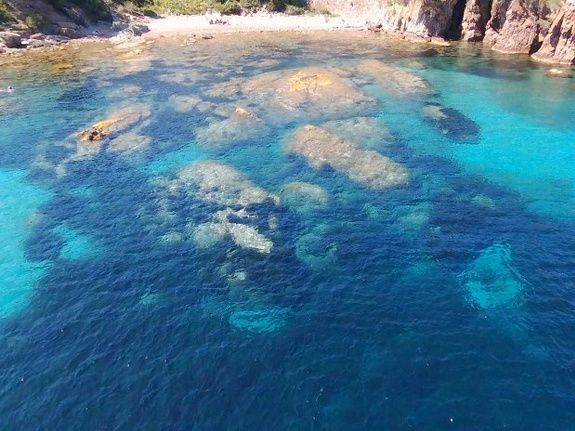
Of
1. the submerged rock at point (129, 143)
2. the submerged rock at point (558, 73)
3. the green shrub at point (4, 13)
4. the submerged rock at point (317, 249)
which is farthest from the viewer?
the green shrub at point (4, 13)

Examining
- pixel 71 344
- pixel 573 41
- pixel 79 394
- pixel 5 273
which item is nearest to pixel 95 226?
pixel 5 273

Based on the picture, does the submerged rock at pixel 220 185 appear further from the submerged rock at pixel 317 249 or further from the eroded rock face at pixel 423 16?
the eroded rock face at pixel 423 16

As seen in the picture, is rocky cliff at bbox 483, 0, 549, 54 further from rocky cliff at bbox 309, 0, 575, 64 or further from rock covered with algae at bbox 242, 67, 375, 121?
rock covered with algae at bbox 242, 67, 375, 121

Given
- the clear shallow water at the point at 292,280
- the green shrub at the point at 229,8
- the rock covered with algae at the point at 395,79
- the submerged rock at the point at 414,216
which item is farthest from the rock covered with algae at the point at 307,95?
the green shrub at the point at 229,8

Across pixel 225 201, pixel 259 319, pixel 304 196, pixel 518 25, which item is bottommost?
pixel 259 319

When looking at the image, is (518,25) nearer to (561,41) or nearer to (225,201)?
(561,41)

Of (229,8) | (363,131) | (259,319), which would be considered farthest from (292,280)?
(229,8)

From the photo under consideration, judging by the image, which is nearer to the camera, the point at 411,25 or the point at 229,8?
the point at 411,25
